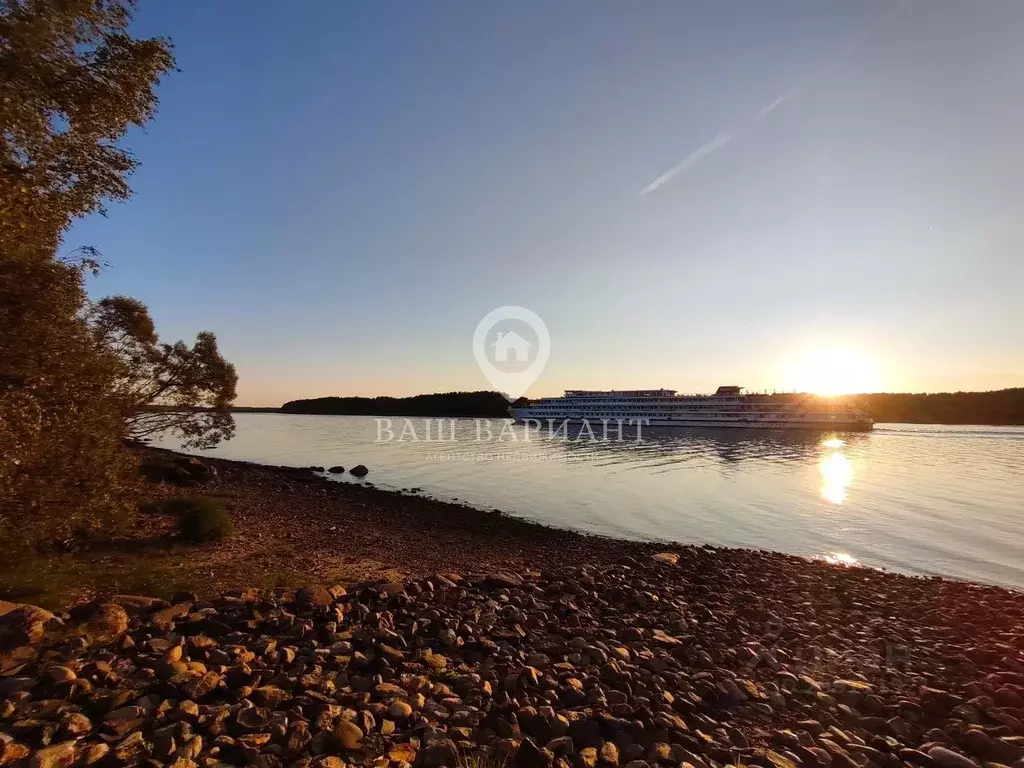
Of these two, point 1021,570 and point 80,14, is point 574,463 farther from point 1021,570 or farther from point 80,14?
point 80,14

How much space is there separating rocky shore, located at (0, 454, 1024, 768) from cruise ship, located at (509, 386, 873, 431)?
8766 cm

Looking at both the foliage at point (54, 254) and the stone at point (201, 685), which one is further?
the foliage at point (54, 254)

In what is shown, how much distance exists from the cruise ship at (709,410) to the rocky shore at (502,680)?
8766cm

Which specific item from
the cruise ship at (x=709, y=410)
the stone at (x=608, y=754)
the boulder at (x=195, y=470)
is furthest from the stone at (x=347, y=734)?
the cruise ship at (x=709, y=410)

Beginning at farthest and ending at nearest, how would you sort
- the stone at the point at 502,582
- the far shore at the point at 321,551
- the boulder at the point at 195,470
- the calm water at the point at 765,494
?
the boulder at the point at 195,470
the calm water at the point at 765,494
the stone at the point at 502,582
the far shore at the point at 321,551

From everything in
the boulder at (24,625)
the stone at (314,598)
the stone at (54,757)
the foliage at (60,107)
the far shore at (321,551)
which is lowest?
the far shore at (321,551)

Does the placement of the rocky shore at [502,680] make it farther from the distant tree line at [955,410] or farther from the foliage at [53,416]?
the distant tree line at [955,410]

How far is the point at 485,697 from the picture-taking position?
5.65m

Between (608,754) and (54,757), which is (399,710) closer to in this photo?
(608,754)

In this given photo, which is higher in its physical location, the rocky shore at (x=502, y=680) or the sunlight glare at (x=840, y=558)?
the rocky shore at (x=502, y=680)

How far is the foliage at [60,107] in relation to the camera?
6.16 metres

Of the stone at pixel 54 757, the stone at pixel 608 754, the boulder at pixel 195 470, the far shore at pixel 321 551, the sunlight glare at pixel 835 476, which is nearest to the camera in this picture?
the stone at pixel 54 757

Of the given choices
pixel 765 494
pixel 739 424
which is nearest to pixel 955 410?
pixel 739 424

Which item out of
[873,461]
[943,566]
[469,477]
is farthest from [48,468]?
[873,461]
